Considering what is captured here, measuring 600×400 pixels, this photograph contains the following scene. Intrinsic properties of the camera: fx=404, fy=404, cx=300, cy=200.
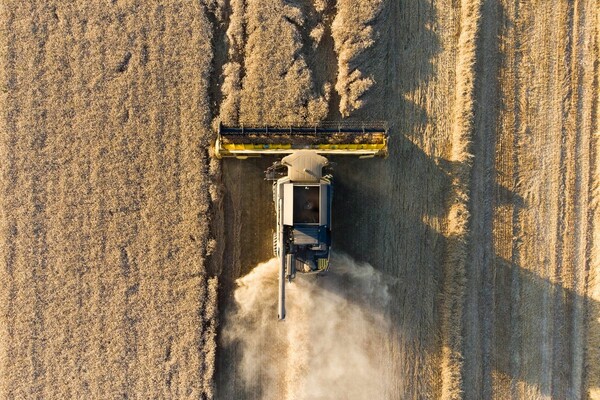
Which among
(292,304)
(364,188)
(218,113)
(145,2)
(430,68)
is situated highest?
(145,2)

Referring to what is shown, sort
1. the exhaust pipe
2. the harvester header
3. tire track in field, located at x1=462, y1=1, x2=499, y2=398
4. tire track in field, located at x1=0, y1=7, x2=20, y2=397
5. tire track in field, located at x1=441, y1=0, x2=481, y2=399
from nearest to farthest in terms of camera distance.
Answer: the exhaust pipe
the harvester header
tire track in field, located at x1=0, y1=7, x2=20, y2=397
tire track in field, located at x1=441, y1=0, x2=481, y2=399
tire track in field, located at x1=462, y1=1, x2=499, y2=398

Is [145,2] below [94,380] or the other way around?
the other way around

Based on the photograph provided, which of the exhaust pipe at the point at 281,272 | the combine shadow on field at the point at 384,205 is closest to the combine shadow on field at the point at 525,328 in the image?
the combine shadow on field at the point at 384,205

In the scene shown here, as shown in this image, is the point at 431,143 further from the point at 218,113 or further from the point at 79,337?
the point at 79,337

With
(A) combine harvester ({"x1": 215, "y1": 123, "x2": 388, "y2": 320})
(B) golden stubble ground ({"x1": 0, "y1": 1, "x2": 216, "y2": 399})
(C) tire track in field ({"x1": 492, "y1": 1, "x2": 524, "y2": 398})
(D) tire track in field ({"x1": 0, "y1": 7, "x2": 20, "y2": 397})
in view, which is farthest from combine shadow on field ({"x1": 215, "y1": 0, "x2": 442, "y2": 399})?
(D) tire track in field ({"x1": 0, "y1": 7, "x2": 20, "y2": 397})

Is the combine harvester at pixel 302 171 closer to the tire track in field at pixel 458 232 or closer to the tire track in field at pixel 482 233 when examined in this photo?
the tire track in field at pixel 458 232

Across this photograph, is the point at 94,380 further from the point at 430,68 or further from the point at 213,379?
the point at 430,68

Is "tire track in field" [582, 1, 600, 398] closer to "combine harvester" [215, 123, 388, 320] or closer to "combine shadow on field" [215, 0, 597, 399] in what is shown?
"combine shadow on field" [215, 0, 597, 399]

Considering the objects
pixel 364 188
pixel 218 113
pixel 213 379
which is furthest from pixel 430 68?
pixel 213 379

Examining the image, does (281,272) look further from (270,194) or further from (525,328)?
(525,328)
